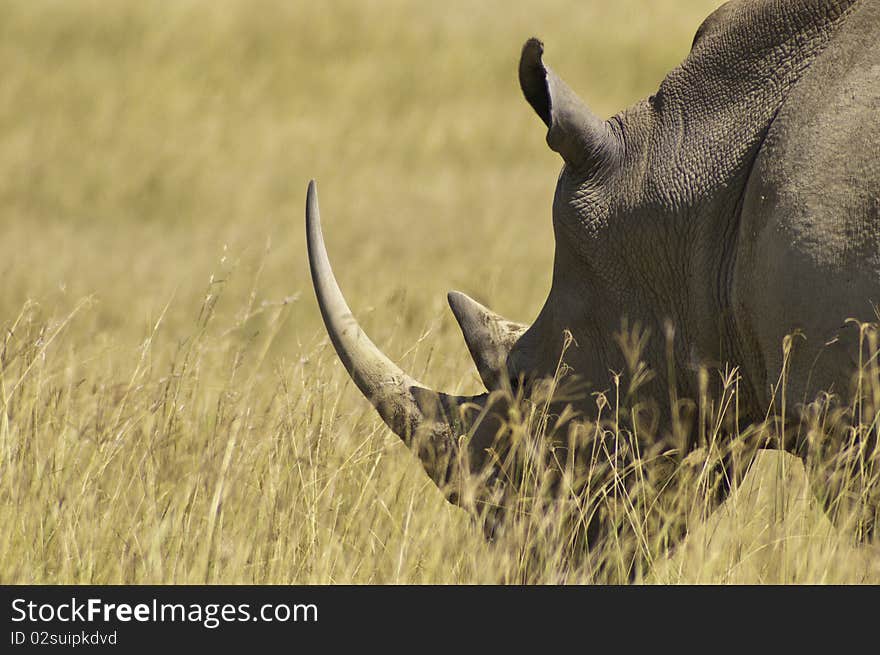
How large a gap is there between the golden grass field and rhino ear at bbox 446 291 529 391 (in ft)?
1.41

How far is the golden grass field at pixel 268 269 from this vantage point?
393 centimetres

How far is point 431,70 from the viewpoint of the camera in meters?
17.1

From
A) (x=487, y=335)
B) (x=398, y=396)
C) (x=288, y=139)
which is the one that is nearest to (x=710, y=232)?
(x=487, y=335)

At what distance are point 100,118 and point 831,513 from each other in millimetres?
12814

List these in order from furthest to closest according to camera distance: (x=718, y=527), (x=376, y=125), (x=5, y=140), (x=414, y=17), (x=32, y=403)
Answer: (x=414, y=17) → (x=376, y=125) → (x=5, y=140) → (x=32, y=403) → (x=718, y=527)

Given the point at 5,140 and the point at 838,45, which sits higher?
the point at 5,140

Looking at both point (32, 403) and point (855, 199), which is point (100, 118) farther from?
point (855, 199)

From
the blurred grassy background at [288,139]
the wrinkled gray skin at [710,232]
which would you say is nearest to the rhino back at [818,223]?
the wrinkled gray skin at [710,232]

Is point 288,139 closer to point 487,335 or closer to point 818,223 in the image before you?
point 487,335

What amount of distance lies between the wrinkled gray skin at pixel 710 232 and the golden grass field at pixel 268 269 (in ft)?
0.94

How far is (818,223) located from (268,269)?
854cm

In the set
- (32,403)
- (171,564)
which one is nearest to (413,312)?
(32,403)

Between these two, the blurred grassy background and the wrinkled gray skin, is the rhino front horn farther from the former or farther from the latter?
the blurred grassy background

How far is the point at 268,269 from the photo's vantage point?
1162cm
